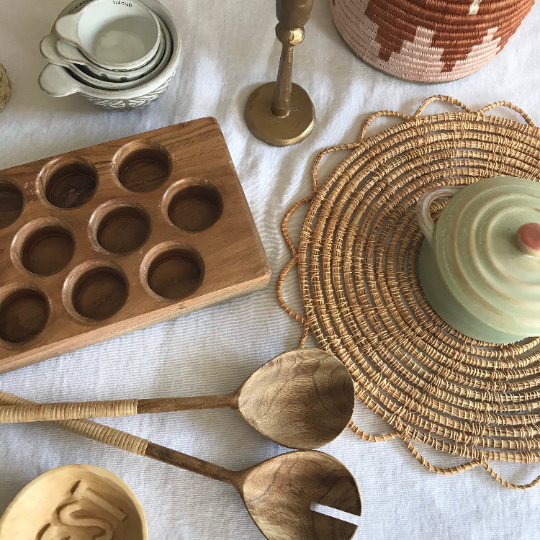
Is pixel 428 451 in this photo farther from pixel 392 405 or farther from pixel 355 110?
pixel 355 110

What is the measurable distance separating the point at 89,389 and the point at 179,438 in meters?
0.10

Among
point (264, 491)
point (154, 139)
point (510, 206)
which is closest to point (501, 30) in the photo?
point (510, 206)

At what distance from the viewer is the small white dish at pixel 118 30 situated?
0.50 metres

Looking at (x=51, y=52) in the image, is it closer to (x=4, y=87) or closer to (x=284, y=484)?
(x=4, y=87)

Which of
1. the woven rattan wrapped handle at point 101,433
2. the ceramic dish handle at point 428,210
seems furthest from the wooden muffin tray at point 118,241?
the ceramic dish handle at point 428,210

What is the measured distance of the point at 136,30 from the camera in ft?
1.72

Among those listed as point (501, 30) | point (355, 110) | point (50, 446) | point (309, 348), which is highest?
point (501, 30)

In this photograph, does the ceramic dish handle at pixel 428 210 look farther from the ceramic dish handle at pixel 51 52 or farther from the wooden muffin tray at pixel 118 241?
the ceramic dish handle at pixel 51 52

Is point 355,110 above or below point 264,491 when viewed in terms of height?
above

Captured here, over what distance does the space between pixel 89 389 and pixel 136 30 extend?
0.38 metres

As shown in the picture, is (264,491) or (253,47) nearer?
(264,491)

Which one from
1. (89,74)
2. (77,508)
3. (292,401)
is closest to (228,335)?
(292,401)

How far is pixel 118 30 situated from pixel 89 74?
2.8 inches

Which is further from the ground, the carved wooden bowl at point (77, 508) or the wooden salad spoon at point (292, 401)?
the wooden salad spoon at point (292, 401)
